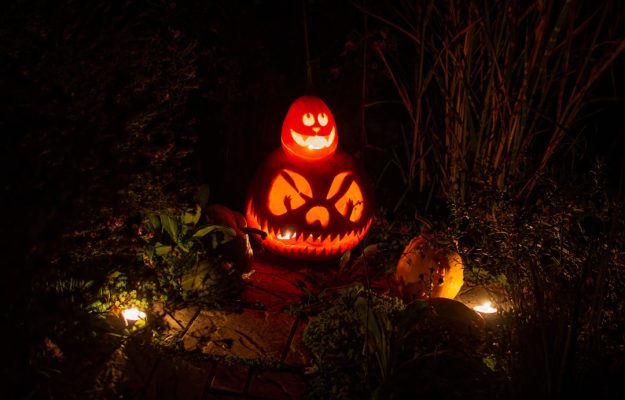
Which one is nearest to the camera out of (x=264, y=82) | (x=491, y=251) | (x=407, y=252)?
(x=491, y=251)

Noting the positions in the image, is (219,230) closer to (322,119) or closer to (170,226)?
(170,226)

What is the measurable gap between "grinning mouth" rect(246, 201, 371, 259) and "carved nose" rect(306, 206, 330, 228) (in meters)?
0.08

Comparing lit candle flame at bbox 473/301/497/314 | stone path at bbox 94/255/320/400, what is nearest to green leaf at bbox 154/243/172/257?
stone path at bbox 94/255/320/400

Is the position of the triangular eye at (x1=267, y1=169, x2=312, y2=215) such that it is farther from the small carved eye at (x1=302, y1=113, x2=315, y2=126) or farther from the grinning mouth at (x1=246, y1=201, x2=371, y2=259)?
the small carved eye at (x1=302, y1=113, x2=315, y2=126)

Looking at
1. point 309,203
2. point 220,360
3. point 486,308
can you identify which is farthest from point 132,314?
point 486,308

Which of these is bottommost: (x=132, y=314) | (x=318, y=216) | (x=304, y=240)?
(x=132, y=314)

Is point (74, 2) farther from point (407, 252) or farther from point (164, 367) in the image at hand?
point (407, 252)

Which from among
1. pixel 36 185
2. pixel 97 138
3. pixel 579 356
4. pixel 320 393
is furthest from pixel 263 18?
pixel 579 356

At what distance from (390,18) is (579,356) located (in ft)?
11.0

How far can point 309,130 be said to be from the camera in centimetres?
375

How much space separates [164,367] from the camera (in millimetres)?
2797

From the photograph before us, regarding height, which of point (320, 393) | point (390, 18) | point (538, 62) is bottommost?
point (320, 393)

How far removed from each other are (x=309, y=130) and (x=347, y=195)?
21.8 inches

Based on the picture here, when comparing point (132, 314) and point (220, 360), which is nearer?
point (220, 360)
